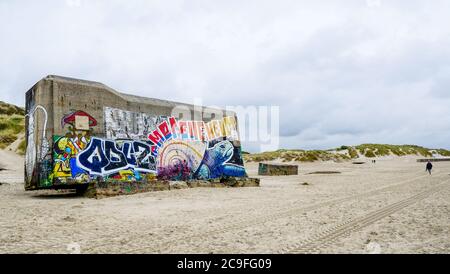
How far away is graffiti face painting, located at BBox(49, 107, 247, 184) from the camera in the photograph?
1658 cm

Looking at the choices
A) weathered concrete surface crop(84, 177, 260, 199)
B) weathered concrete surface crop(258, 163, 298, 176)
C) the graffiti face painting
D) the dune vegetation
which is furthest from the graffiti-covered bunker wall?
the dune vegetation

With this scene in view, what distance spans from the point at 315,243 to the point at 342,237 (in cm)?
80

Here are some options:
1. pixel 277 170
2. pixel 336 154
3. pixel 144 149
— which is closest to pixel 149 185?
pixel 144 149

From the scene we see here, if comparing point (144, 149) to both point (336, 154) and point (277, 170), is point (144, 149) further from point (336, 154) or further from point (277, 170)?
point (336, 154)

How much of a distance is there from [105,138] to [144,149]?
2.18 m

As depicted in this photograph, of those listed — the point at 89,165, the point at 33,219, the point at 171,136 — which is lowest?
the point at 33,219

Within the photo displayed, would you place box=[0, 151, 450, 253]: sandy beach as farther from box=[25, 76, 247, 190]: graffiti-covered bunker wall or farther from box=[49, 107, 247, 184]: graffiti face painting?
box=[49, 107, 247, 184]: graffiti face painting

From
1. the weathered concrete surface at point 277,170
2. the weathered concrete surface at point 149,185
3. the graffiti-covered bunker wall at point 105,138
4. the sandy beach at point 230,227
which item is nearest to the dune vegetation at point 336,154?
the weathered concrete surface at point 277,170

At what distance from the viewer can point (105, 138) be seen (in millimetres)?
17750
